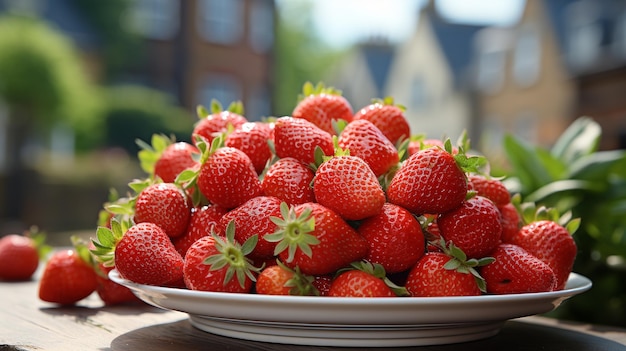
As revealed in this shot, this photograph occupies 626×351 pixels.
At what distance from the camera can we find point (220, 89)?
65.0 feet

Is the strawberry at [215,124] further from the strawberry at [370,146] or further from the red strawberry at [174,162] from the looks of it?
the strawberry at [370,146]

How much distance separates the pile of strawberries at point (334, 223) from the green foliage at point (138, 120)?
50.8 ft

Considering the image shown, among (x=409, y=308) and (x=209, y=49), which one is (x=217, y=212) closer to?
(x=409, y=308)

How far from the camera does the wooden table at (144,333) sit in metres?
1.07

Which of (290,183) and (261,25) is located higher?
(290,183)

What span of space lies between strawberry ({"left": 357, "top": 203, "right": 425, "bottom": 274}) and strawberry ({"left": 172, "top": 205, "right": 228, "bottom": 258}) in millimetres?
221

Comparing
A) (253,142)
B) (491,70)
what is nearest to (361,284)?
(253,142)

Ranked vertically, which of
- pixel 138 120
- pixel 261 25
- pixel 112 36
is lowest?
pixel 138 120

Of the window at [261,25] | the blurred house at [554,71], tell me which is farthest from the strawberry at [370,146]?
the window at [261,25]

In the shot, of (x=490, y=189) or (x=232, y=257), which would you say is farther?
(x=490, y=189)

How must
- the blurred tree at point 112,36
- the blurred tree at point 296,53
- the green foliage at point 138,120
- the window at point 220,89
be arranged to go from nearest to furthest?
the green foliage at point 138,120
the blurred tree at point 112,36
the window at point 220,89
the blurred tree at point 296,53

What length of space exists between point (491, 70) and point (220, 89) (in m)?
7.01

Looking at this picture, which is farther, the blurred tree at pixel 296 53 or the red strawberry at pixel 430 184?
the blurred tree at pixel 296 53

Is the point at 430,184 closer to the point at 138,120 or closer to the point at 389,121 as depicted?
the point at 389,121
